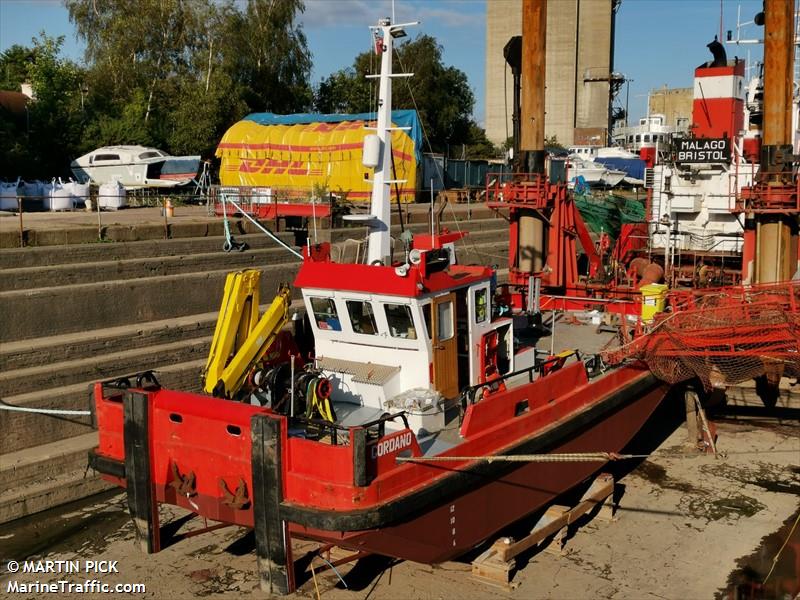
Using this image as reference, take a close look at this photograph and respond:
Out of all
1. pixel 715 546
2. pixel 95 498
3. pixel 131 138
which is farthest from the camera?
pixel 131 138

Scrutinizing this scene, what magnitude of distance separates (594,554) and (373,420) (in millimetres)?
3150

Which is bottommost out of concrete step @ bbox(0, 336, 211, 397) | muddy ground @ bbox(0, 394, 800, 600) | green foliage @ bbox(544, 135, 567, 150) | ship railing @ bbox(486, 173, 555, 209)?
muddy ground @ bbox(0, 394, 800, 600)

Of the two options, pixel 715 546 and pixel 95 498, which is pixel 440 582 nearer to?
pixel 715 546

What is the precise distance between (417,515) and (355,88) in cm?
3812

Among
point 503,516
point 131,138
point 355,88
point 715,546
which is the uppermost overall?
point 355,88

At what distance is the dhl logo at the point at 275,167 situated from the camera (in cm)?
2630

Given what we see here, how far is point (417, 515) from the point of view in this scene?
7699 millimetres

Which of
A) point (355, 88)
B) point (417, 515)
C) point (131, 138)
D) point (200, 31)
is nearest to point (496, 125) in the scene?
point (355, 88)

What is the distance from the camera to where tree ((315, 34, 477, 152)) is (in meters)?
44.0

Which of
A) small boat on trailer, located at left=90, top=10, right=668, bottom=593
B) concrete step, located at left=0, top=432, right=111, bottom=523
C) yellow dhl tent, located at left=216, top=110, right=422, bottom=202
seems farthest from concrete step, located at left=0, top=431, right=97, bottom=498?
yellow dhl tent, located at left=216, top=110, right=422, bottom=202

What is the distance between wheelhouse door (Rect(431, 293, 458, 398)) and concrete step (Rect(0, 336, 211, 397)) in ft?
18.3

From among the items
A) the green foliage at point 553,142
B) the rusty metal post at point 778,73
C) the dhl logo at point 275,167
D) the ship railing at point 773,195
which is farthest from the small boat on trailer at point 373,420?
the green foliage at point 553,142

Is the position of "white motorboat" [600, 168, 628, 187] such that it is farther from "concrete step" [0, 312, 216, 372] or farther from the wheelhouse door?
the wheelhouse door

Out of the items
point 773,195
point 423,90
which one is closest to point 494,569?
point 773,195
